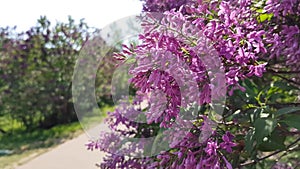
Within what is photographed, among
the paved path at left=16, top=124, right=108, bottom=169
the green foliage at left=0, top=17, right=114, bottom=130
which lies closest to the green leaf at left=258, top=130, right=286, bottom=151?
the paved path at left=16, top=124, right=108, bottom=169

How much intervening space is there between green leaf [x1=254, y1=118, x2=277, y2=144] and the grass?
5.11 m

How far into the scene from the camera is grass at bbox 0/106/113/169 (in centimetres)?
655

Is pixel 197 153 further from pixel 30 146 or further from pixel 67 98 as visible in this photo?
pixel 67 98

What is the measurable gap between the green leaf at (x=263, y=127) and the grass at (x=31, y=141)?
511cm

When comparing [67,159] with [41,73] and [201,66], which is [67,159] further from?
[201,66]

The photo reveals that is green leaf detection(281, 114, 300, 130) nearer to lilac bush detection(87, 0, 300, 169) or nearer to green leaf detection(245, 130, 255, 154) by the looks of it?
lilac bush detection(87, 0, 300, 169)

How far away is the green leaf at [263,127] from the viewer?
1.44m

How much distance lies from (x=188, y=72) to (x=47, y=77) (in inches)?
349

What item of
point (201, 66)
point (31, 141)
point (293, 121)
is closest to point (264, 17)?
point (293, 121)

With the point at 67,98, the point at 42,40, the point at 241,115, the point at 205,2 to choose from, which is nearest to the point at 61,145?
the point at 67,98

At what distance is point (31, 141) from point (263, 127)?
7.13 meters

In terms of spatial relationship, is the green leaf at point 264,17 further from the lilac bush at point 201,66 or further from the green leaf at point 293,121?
the green leaf at point 293,121

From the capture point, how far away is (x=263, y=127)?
1460 millimetres

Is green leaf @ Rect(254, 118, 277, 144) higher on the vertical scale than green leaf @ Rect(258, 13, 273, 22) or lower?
lower
